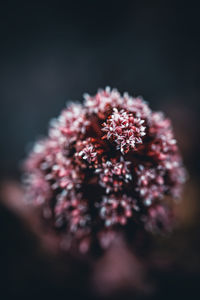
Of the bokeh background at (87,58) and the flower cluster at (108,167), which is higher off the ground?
the bokeh background at (87,58)

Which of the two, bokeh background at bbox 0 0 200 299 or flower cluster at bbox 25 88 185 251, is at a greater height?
bokeh background at bbox 0 0 200 299

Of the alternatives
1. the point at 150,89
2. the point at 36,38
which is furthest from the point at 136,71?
the point at 36,38

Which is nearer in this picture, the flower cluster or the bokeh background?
the flower cluster

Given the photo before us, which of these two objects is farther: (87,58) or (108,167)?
(87,58)

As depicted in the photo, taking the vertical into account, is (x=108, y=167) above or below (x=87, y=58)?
below

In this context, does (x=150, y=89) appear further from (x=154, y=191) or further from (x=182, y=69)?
(x=154, y=191)
